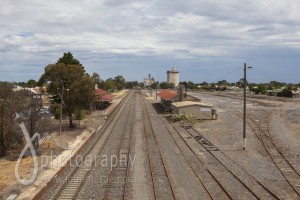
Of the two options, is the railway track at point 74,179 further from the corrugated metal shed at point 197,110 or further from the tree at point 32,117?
the corrugated metal shed at point 197,110

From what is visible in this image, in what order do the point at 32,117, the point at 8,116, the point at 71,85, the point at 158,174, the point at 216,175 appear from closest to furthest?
the point at 216,175 → the point at 158,174 → the point at 8,116 → the point at 32,117 → the point at 71,85

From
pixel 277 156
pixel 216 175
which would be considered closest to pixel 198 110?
pixel 277 156

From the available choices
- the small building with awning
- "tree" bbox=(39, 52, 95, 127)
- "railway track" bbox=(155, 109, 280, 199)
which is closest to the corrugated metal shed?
the small building with awning

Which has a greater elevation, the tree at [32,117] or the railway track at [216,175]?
the tree at [32,117]

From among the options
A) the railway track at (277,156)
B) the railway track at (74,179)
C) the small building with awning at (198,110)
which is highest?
the small building with awning at (198,110)

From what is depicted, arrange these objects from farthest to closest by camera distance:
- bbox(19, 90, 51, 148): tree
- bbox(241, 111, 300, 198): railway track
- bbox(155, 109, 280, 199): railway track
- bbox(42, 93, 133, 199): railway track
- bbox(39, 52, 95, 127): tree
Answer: bbox(39, 52, 95, 127): tree
bbox(19, 90, 51, 148): tree
bbox(241, 111, 300, 198): railway track
bbox(42, 93, 133, 199): railway track
bbox(155, 109, 280, 199): railway track

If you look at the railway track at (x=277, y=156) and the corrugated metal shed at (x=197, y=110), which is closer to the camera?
the railway track at (x=277, y=156)

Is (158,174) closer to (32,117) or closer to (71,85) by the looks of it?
(32,117)

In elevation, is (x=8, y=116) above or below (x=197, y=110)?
above

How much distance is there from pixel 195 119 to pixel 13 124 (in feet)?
95.7

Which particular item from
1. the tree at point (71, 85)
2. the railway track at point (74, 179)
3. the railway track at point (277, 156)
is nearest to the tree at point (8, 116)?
the railway track at point (74, 179)

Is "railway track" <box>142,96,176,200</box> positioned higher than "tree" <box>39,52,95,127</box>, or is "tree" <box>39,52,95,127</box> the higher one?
"tree" <box>39,52,95,127</box>

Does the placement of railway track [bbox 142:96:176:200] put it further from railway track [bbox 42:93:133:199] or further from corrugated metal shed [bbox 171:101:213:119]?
corrugated metal shed [bbox 171:101:213:119]

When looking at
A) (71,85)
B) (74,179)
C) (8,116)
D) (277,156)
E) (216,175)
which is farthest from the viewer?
(71,85)
